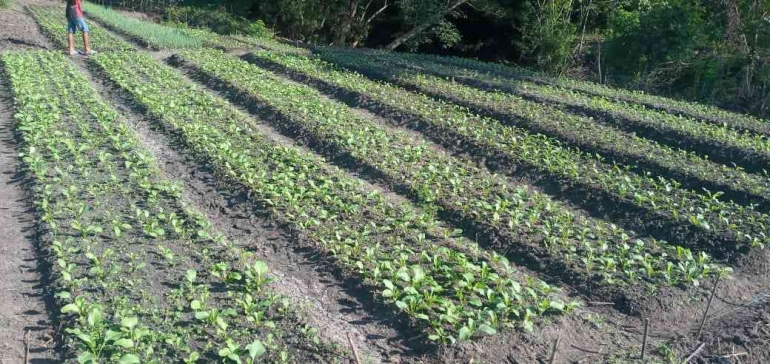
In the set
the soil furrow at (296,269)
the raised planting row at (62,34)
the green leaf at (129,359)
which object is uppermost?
the green leaf at (129,359)

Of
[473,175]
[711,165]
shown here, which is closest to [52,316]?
[473,175]

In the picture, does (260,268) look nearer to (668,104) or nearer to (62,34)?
(668,104)

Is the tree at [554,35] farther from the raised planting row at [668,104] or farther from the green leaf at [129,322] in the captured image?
the green leaf at [129,322]

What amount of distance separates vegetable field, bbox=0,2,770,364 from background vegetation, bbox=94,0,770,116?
190 inches

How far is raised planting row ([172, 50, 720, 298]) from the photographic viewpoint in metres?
6.08

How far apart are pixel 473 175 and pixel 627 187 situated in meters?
1.87

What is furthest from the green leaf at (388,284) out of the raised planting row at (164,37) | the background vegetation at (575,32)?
the raised planting row at (164,37)

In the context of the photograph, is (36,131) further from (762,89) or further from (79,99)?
A: (762,89)

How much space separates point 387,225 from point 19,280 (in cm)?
326

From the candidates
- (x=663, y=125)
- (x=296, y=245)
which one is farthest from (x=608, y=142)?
(x=296, y=245)

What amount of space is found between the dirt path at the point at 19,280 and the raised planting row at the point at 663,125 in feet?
28.2

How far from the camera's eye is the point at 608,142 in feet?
32.0

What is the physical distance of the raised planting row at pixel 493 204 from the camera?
6078 mm

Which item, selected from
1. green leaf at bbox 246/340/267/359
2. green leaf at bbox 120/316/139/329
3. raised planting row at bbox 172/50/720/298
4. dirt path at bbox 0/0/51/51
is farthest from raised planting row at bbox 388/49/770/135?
dirt path at bbox 0/0/51/51
